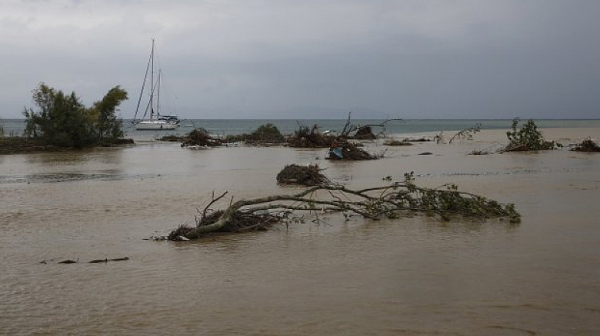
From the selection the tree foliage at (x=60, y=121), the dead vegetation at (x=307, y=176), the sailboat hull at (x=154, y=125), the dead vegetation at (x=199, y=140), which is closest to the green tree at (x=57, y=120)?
the tree foliage at (x=60, y=121)

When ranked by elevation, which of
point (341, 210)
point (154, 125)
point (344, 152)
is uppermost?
point (154, 125)

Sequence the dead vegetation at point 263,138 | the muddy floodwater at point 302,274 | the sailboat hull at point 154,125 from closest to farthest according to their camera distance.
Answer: the muddy floodwater at point 302,274 → the dead vegetation at point 263,138 → the sailboat hull at point 154,125

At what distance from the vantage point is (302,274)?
6.05m

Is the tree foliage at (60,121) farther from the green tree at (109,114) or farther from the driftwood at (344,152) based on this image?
the driftwood at (344,152)

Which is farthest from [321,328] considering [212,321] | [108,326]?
[108,326]

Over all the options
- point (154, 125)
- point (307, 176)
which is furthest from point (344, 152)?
point (154, 125)

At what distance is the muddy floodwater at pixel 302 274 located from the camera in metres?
4.66

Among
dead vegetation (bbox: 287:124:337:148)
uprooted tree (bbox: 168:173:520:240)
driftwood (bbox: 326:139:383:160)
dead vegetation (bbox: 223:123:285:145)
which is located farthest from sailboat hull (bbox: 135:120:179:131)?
uprooted tree (bbox: 168:173:520:240)

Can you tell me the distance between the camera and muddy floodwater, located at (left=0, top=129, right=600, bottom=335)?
4664 mm

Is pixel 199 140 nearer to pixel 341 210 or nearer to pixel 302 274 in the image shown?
pixel 341 210

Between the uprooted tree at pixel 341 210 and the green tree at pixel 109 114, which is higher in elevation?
the green tree at pixel 109 114

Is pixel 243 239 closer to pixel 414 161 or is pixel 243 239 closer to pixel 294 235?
pixel 294 235

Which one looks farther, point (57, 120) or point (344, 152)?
point (57, 120)

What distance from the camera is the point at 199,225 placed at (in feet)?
27.1
